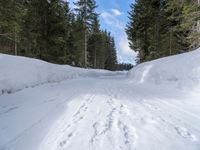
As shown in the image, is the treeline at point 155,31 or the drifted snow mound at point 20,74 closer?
the drifted snow mound at point 20,74

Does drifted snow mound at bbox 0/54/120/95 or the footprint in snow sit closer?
the footprint in snow

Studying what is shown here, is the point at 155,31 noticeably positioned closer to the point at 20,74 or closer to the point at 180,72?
the point at 180,72

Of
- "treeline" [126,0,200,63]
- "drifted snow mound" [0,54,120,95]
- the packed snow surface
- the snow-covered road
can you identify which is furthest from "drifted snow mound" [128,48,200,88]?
"treeline" [126,0,200,63]

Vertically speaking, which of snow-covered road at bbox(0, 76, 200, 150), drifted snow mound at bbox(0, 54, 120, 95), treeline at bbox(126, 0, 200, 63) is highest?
treeline at bbox(126, 0, 200, 63)

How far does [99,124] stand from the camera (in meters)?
5.36

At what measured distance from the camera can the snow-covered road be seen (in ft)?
14.2

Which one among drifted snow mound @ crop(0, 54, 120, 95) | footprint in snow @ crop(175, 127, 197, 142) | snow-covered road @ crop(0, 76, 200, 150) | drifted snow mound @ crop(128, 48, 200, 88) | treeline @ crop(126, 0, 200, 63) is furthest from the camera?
treeline @ crop(126, 0, 200, 63)

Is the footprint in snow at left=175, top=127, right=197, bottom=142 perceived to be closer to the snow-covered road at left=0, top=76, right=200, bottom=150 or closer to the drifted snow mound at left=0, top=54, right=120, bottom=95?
the snow-covered road at left=0, top=76, right=200, bottom=150

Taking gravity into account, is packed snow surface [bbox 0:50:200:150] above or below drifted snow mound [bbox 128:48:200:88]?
below

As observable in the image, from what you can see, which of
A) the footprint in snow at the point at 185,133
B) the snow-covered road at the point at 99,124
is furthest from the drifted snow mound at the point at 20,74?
the footprint in snow at the point at 185,133

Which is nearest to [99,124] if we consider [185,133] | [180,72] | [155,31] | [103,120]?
[103,120]

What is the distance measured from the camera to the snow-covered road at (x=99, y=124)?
434 centimetres

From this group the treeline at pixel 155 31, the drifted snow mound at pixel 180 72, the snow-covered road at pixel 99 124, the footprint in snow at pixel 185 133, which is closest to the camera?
the snow-covered road at pixel 99 124

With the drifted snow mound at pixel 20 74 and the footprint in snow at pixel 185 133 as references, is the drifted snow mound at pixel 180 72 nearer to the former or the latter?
the footprint in snow at pixel 185 133
